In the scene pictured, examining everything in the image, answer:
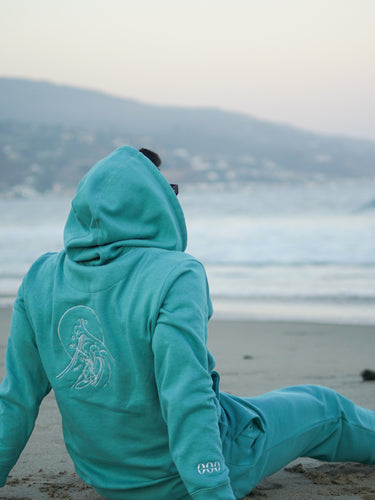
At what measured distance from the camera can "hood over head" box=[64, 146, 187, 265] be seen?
62.2 inches

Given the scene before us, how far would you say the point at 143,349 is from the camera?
156 cm

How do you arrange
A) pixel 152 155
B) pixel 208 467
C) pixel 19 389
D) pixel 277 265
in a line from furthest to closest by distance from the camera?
pixel 277 265, pixel 152 155, pixel 19 389, pixel 208 467

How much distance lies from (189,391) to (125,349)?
0.74ft

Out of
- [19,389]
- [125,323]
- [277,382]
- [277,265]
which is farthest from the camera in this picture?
[277,265]

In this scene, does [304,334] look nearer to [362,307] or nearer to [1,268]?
[362,307]

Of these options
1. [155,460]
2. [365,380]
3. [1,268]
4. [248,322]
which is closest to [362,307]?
[248,322]

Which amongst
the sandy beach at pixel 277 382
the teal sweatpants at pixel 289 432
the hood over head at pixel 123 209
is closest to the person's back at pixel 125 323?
the hood over head at pixel 123 209

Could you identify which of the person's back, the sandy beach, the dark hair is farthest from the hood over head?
the sandy beach

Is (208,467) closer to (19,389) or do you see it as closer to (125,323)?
(125,323)

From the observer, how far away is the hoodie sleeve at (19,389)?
176 cm

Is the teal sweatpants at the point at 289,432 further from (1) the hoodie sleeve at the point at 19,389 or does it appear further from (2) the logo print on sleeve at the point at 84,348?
(1) the hoodie sleeve at the point at 19,389

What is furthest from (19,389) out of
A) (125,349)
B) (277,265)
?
(277,265)

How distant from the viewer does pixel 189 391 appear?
1.44 meters

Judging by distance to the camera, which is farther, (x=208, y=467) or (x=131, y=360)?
(x=131, y=360)
